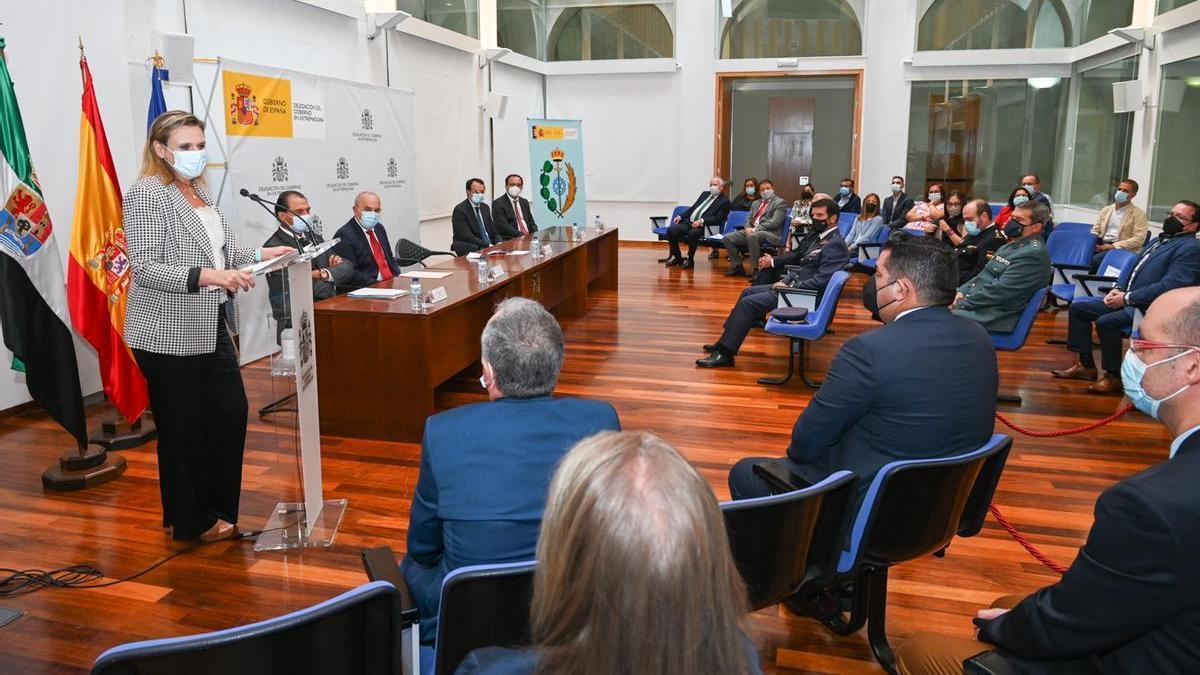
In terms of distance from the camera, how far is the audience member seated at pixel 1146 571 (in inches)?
49.9

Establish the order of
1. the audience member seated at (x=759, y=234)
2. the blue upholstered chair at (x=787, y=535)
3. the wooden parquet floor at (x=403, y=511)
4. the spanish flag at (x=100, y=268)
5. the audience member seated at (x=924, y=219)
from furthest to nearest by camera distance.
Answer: the audience member seated at (x=759, y=234)
the audience member seated at (x=924, y=219)
the spanish flag at (x=100, y=268)
the wooden parquet floor at (x=403, y=511)
the blue upholstered chair at (x=787, y=535)

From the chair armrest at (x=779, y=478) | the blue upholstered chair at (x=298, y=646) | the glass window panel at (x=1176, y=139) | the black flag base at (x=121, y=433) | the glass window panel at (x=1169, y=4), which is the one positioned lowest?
the black flag base at (x=121, y=433)

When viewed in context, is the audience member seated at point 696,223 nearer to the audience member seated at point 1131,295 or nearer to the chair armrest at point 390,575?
the audience member seated at point 1131,295

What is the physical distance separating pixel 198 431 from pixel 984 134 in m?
12.9

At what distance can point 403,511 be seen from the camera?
12.0 ft

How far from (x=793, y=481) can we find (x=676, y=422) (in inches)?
98.4

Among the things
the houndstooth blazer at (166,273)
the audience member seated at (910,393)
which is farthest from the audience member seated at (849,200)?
the houndstooth blazer at (166,273)

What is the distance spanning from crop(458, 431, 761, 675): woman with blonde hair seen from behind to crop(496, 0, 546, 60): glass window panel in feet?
39.6

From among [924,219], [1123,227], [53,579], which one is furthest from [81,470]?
[1123,227]

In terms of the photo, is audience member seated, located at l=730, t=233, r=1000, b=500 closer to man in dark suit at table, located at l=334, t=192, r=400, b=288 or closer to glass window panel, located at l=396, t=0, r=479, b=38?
man in dark suit at table, located at l=334, t=192, r=400, b=288

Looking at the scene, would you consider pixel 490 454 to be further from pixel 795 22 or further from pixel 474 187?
pixel 795 22

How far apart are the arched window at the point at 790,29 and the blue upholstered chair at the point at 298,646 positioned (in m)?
13.5

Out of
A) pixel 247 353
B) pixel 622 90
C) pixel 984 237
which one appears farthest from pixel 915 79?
pixel 247 353

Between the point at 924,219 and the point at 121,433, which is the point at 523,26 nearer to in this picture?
the point at 924,219
